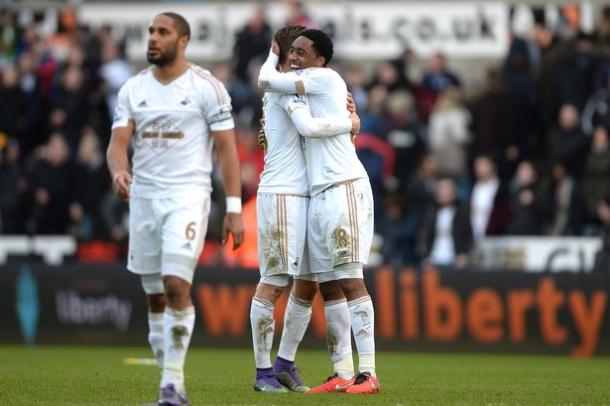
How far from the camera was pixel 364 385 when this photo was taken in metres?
11.3

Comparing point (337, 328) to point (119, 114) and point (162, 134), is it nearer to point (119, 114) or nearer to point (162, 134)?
point (162, 134)

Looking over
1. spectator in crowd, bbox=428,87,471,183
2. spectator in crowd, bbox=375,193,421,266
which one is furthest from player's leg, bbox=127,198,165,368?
spectator in crowd, bbox=428,87,471,183

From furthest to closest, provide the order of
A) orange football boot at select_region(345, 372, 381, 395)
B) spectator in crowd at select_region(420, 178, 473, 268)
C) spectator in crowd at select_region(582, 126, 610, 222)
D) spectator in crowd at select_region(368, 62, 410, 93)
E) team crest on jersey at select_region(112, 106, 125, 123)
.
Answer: spectator in crowd at select_region(368, 62, 410, 93) < spectator in crowd at select_region(420, 178, 473, 268) < spectator in crowd at select_region(582, 126, 610, 222) < orange football boot at select_region(345, 372, 381, 395) < team crest on jersey at select_region(112, 106, 125, 123)

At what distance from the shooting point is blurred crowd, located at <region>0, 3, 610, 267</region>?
2094 cm

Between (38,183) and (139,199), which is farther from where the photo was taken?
(38,183)

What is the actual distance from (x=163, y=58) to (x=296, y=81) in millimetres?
1512

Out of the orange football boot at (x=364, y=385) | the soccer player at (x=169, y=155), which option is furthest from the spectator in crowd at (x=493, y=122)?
the soccer player at (x=169, y=155)

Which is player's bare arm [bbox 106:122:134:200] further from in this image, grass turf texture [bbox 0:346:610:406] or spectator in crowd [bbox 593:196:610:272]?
spectator in crowd [bbox 593:196:610:272]

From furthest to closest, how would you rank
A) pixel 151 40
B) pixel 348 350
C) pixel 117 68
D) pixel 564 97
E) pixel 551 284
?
pixel 117 68 < pixel 564 97 < pixel 551 284 < pixel 348 350 < pixel 151 40

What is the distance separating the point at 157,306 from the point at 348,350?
195cm

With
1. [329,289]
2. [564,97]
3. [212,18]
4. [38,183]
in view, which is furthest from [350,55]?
[329,289]

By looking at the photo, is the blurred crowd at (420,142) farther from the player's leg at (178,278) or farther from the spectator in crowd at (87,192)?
the player's leg at (178,278)

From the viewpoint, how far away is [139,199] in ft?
34.0

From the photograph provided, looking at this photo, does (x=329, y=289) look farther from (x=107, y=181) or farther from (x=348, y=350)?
(x=107, y=181)
